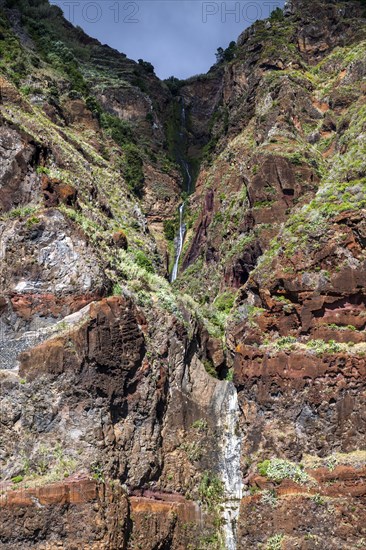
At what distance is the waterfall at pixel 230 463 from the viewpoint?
32125 millimetres

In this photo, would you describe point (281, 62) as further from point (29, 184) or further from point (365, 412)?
point (365, 412)

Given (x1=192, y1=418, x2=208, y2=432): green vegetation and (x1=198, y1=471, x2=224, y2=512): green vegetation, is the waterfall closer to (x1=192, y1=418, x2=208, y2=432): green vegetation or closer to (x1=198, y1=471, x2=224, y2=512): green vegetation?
(x1=198, y1=471, x2=224, y2=512): green vegetation

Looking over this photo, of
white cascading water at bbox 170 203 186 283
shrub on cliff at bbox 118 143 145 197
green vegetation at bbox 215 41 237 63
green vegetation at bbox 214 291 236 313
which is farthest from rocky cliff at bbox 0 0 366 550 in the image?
green vegetation at bbox 215 41 237 63

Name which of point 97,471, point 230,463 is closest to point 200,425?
point 230,463

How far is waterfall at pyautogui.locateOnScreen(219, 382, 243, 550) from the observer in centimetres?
3212

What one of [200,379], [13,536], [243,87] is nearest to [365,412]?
[200,379]

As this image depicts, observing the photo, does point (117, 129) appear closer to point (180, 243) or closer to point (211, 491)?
point (180, 243)

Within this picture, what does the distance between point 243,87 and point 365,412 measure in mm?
63510

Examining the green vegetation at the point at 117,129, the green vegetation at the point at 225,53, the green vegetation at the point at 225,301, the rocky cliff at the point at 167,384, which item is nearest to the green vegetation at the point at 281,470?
the rocky cliff at the point at 167,384

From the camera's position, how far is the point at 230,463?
33719mm

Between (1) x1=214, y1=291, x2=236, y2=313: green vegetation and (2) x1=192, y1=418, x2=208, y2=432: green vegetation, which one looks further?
(1) x1=214, y1=291, x2=236, y2=313: green vegetation

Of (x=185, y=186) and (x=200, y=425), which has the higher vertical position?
(x=185, y=186)

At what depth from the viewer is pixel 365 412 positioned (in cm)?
3011

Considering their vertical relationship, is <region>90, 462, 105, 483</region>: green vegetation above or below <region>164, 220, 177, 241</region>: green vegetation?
below
